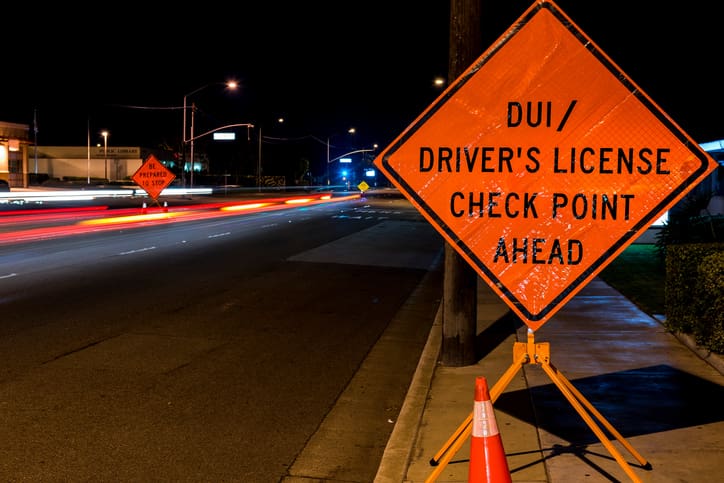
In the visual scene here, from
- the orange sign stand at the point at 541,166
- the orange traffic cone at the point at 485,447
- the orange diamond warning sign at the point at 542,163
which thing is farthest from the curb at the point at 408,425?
the orange diamond warning sign at the point at 542,163

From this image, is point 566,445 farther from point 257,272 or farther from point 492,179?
point 257,272

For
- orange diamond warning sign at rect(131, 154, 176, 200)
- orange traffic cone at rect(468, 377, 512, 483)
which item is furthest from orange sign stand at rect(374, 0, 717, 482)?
orange diamond warning sign at rect(131, 154, 176, 200)

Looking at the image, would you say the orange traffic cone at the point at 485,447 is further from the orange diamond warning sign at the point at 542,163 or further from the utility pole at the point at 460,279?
the utility pole at the point at 460,279

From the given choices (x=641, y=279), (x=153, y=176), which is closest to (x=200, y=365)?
(x=641, y=279)

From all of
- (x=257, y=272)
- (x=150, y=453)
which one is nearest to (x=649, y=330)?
(x=150, y=453)

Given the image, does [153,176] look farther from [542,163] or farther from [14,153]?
[14,153]

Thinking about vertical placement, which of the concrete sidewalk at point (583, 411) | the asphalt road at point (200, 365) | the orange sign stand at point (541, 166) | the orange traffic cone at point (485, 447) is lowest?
the asphalt road at point (200, 365)

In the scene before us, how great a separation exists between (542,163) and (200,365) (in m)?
4.94

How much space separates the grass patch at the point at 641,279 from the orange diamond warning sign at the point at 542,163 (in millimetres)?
5491

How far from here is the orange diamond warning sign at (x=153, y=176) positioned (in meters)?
32.4

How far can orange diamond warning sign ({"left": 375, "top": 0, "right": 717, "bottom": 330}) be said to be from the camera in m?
4.65

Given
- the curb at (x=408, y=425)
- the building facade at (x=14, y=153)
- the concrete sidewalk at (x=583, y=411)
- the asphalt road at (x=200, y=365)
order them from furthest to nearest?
the building facade at (x=14, y=153) → the asphalt road at (x=200, y=365) → the curb at (x=408, y=425) → the concrete sidewalk at (x=583, y=411)

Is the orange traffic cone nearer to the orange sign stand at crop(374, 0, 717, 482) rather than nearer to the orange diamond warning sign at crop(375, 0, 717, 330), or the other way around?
the orange sign stand at crop(374, 0, 717, 482)

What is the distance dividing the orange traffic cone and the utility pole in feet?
12.0
